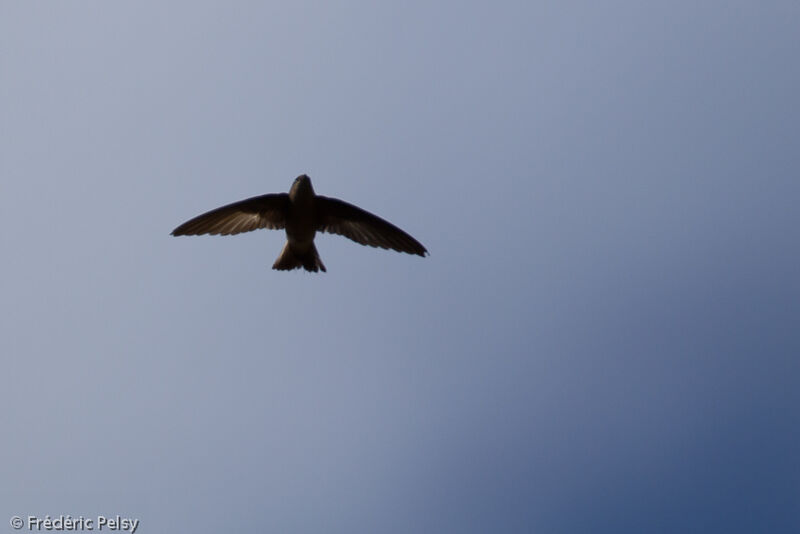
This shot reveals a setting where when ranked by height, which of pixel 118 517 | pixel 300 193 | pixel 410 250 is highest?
pixel 300 193

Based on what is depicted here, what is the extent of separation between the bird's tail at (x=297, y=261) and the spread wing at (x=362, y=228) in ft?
1.37

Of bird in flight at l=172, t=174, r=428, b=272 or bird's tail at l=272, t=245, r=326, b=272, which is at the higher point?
bird in flight at l=172, t=174, r=428, b=272

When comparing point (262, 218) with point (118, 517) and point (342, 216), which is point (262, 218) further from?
point (118, 517)

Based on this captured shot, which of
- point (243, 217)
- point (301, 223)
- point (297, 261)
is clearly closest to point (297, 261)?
point (297, 261)

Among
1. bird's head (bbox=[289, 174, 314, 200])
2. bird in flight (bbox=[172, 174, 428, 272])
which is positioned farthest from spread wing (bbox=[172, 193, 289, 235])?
bird's head (bbox=[289, 174, 314, 200])

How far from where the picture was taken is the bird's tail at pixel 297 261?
30.9 ft

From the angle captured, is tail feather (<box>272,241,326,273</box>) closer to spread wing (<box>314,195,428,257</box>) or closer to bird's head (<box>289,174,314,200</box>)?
spread wing (<box>314,195,428,257</box>)

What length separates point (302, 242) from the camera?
378 inches

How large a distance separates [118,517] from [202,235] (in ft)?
9.90

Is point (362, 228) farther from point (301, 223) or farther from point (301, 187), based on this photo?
point (301, 187)

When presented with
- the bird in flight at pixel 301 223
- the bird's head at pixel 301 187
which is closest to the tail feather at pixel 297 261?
the bird in flight at pixel 301 223

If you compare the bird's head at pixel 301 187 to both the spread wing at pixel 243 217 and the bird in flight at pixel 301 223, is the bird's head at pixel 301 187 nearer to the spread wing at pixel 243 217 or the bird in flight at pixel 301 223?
the bird in flight at pixel 301 223

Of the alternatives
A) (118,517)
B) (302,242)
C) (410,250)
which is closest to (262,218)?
(302,242)

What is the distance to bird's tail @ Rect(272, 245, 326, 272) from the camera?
9.43m
